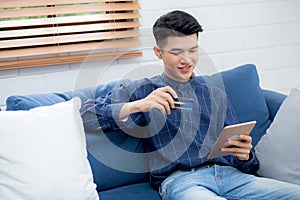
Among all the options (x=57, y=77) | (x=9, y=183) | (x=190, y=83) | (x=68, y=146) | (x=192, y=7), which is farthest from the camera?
(x=192, y=7)

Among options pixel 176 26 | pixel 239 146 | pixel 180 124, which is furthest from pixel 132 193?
pixel 176 26

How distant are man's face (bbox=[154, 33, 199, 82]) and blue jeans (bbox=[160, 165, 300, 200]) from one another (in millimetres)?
377

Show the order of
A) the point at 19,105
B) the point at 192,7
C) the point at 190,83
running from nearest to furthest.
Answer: the point at 19,105 < the point at 190,83 < the point at 192,7

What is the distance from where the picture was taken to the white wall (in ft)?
7.51

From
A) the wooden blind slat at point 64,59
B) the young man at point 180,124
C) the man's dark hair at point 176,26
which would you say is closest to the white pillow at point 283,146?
the young man at point 180,124

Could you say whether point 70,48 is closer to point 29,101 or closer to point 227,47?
point 29,101

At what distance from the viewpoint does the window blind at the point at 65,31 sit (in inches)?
86.9

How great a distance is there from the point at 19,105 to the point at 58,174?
357 mm

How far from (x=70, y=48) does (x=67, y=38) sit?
47mm

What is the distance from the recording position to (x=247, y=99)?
89.5 inches

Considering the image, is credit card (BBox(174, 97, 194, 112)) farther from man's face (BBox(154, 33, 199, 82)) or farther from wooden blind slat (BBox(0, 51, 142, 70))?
wooden blind slat (BBox(0, 51, 142, 70))

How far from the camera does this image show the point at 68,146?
69.9 inches

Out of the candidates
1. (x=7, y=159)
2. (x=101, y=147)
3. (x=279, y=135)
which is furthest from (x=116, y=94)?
(x=279, y=135)

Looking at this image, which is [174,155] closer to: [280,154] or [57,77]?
[280,154]
